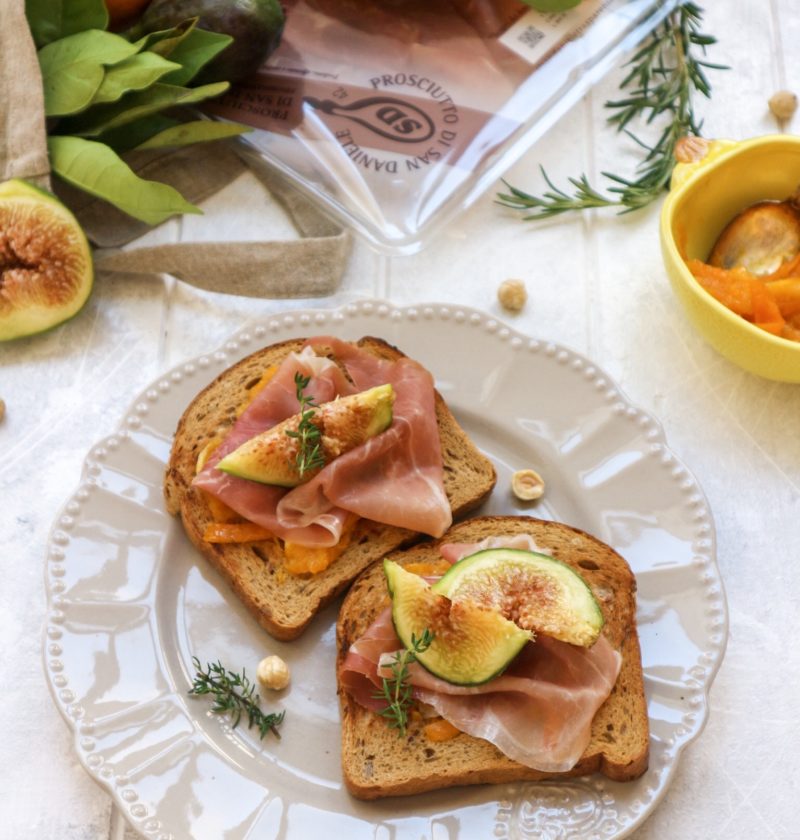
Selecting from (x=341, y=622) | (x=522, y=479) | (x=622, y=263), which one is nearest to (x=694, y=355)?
(x=622, y=263)

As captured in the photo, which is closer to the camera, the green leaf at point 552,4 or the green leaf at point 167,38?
the green leaf at point 167,38

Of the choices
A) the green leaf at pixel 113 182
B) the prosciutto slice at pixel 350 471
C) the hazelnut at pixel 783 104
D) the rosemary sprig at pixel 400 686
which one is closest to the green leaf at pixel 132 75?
the green leaf at pixel 113 182

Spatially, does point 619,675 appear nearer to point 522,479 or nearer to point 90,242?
point 522,479

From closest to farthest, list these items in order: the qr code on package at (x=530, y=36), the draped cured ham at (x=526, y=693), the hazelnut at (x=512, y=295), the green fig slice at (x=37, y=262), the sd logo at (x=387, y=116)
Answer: the draped cured ham at (x=526, y=693)
the green fig slice at (x=37, y=262)
the hazelnut at (x=512, y=295)
the sd logo at (x=387, y=116)
the qr code on package at (x=530, y=36)

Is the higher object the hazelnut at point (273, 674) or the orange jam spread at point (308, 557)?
the orange jam spread at point (308, 557)

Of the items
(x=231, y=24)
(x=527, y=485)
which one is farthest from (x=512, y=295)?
(x=231, y=24)

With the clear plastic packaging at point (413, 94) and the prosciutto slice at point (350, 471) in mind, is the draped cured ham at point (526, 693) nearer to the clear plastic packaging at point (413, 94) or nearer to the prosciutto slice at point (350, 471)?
the prosciutto slice at point (350, 471)
